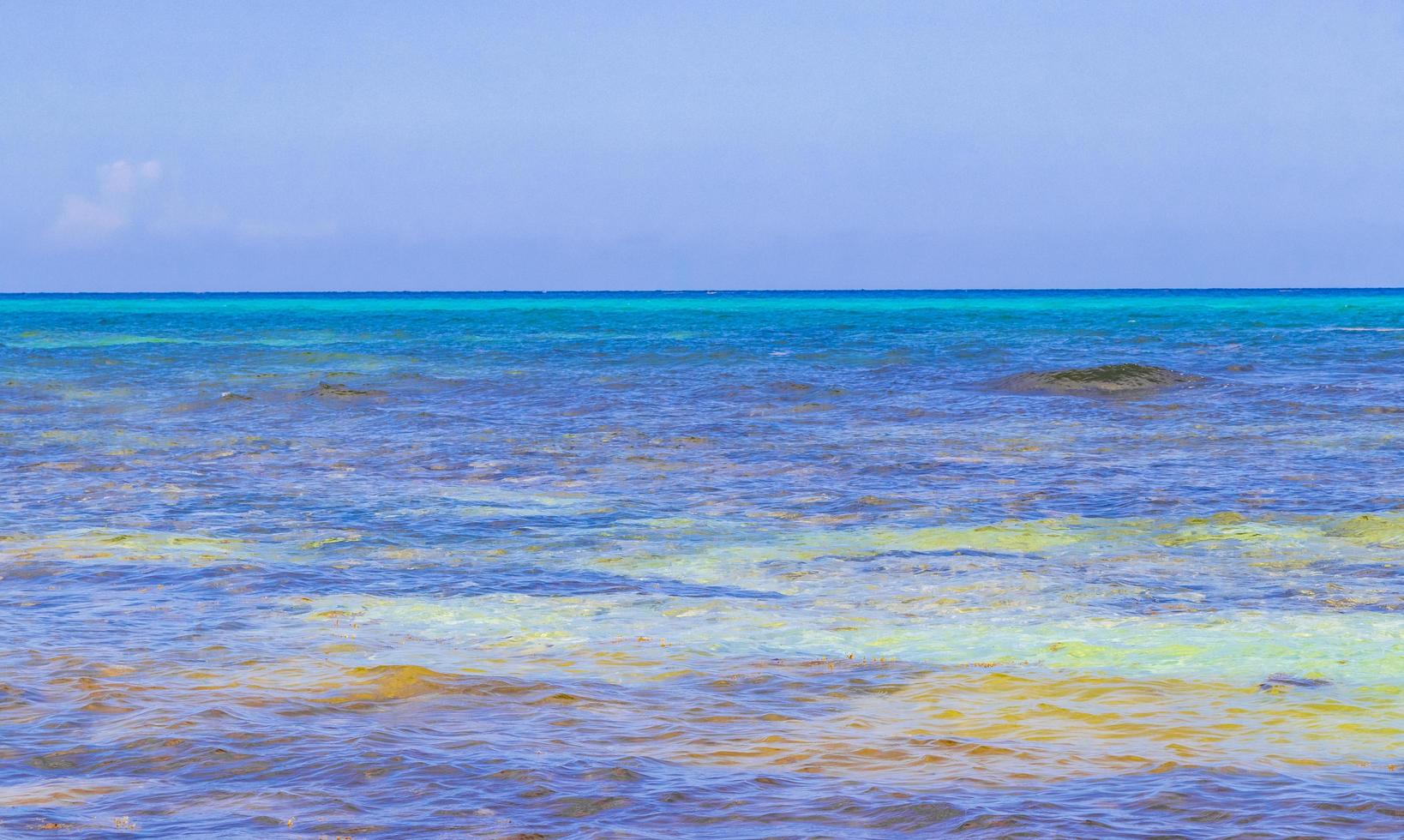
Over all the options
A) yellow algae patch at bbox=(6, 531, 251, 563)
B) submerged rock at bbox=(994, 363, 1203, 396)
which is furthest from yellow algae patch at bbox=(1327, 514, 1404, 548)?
submerged rock at bbox=(994, 363, 1203, 396)

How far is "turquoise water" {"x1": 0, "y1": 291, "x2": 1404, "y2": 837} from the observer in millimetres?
5547

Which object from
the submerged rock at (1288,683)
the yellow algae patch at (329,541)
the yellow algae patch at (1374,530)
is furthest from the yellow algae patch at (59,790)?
the yellow algae patch at (1374,530)

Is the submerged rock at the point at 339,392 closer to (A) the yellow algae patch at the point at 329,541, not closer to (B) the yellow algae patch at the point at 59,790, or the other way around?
(A) the yellow algae patch at the point at 329,541

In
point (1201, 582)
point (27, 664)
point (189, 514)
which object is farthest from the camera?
point (189, 514)

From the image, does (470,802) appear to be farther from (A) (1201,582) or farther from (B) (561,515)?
(B) (561,515)

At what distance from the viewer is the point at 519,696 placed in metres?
7.02

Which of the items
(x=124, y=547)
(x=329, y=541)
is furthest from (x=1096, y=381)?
(x=124, y=547)

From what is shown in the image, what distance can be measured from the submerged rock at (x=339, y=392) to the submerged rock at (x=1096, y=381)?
12.3 m

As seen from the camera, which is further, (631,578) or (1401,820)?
(631,578)

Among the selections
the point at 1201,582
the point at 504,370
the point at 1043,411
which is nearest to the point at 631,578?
the point at 1201,582

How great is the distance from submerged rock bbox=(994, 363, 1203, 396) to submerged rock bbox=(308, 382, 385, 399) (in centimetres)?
1229

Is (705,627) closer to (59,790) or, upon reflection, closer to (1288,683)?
(1288,683)

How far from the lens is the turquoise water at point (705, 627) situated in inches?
218

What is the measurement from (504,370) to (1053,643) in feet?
94.6
